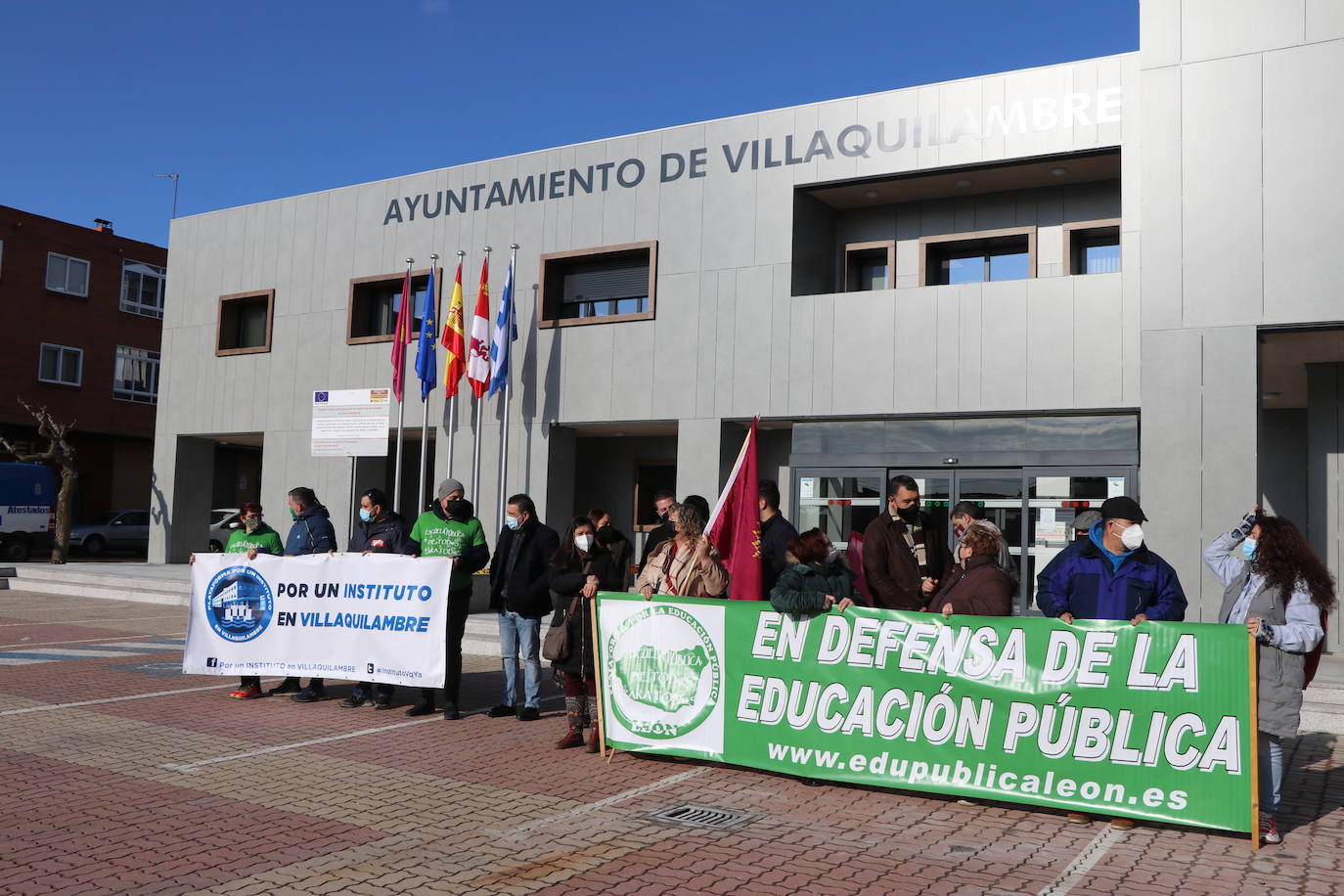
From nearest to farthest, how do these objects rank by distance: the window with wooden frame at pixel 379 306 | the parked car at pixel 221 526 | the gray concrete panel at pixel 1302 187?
the gray concrete panel at pixel 1302 187 → the window with wooden frame at pixel 379 306 → the parked car at pixel 221 526

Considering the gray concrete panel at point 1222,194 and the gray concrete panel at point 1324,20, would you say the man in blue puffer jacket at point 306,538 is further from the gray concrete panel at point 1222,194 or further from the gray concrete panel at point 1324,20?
the gray concrete panel at point 1324,20

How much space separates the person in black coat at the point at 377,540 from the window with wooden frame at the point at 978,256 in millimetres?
9993

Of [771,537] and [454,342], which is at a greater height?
[454,342]

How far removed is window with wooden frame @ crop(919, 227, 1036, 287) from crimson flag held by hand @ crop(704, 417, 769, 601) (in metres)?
9.45

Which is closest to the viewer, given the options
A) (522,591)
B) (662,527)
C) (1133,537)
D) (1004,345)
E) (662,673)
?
(1133,537)

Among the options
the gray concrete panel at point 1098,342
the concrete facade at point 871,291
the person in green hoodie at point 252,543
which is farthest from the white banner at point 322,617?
the gray concrete panel at point 1098,342

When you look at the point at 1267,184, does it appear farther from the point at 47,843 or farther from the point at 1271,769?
the point at 47,843

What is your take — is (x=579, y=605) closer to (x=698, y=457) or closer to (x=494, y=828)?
(x=494, y=828)

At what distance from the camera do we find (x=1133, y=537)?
6.31 meters

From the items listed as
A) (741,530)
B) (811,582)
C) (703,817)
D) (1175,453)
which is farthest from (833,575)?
(1175,453)

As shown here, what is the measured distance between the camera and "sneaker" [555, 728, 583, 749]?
7984 millimetres

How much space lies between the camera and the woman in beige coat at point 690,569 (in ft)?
25.0

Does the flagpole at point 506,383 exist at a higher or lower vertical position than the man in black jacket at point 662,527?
higher

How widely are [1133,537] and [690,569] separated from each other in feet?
9.46
